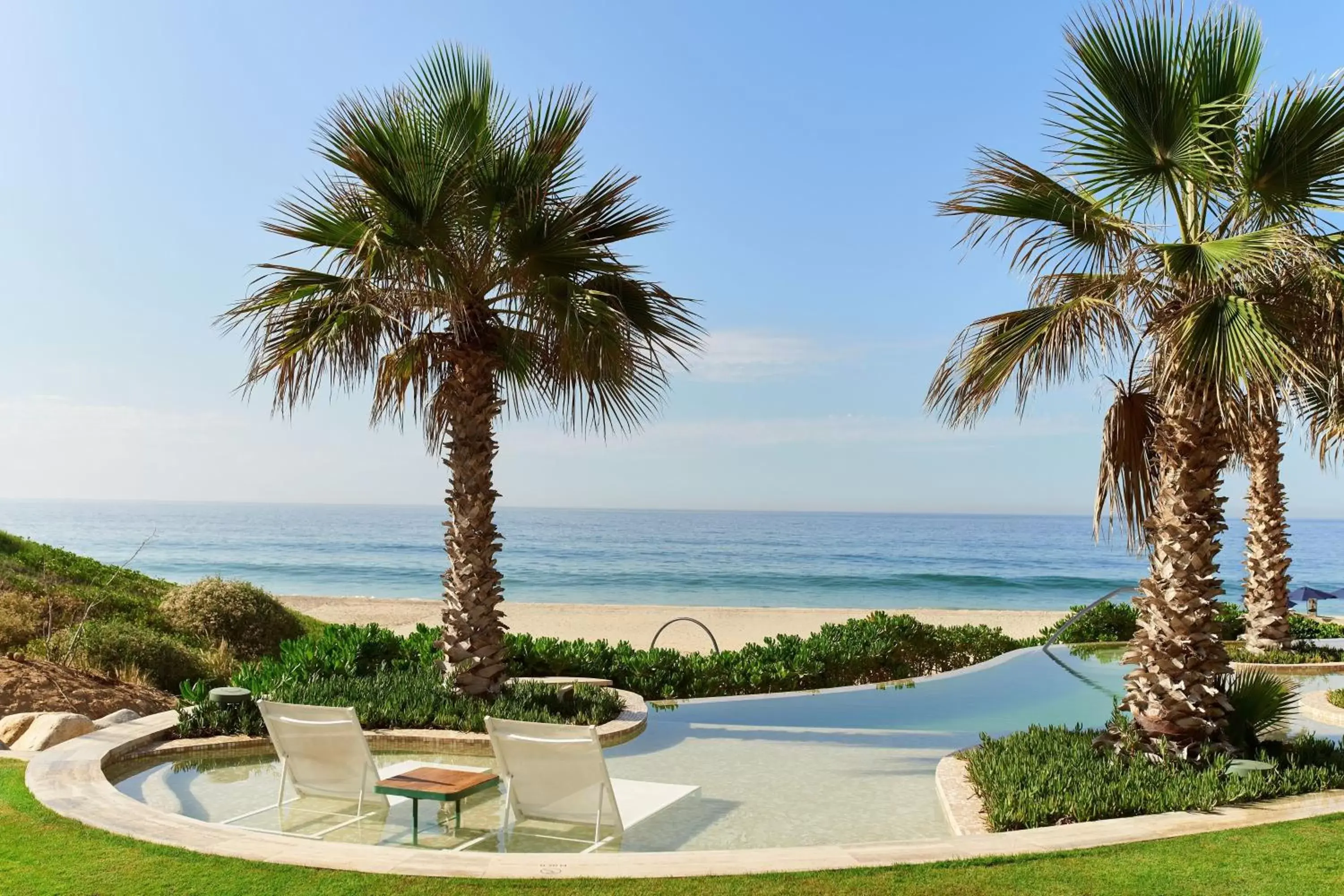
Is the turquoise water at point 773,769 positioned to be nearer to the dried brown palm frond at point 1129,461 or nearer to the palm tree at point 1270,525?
the dried brown palm frond at point 1129,461

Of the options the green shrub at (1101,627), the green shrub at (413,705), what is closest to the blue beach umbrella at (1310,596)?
the green shrub at (1101,627)

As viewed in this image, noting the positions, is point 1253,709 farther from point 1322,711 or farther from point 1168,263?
point 1322,711

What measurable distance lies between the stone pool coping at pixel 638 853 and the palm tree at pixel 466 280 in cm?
393

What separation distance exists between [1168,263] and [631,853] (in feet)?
17.6

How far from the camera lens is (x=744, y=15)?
20547mm

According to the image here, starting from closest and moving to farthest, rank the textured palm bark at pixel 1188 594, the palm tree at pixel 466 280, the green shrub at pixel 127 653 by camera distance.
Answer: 1. the textured palm bark at pixel 1188 594
2. the palm tree at pixel 466 280
3. the green shrub at pixel 127 653

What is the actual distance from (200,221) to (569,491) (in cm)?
5311

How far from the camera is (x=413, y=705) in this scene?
31.2ft

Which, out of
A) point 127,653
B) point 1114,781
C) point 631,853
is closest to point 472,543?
point 631,853

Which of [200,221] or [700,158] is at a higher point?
[700,158]

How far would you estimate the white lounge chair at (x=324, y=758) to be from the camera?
6852mm

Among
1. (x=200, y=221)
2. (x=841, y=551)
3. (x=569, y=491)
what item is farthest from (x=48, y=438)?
(x=841, y=551)

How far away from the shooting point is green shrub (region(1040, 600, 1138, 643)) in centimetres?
1822

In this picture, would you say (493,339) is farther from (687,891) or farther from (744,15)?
(744,15)
